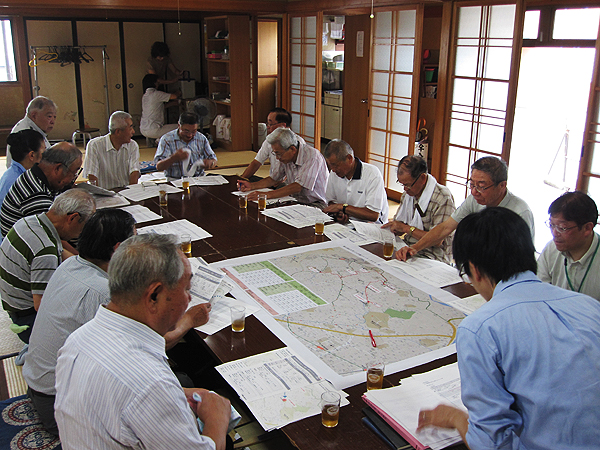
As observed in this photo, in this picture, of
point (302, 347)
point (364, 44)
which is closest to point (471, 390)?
point (302, 347)

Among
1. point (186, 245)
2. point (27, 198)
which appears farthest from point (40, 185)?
point (186, 245)

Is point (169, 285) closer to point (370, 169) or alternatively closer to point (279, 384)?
point (279, 384)

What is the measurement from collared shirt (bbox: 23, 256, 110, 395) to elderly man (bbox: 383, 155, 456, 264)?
1.94 metres

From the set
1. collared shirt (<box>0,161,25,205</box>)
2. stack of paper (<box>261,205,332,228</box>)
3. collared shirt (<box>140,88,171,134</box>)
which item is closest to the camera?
stack of paper (<box>261,205,332,228</box>)

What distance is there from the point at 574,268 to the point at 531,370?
138 cm

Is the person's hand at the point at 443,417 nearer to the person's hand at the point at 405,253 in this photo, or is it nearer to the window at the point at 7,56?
the person's hand at the point at 405,253

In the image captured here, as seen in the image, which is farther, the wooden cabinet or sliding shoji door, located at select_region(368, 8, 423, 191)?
the wooden cabinet

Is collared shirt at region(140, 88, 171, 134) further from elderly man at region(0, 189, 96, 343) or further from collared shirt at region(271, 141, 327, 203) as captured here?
elderly man at region(0, 189, 96, 343)

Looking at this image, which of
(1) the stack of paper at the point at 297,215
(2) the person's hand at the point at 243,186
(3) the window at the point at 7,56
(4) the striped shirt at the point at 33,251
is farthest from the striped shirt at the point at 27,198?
(3) the window at the point at 7,56

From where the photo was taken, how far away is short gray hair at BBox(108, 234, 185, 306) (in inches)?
55.7

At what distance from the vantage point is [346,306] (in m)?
2.33

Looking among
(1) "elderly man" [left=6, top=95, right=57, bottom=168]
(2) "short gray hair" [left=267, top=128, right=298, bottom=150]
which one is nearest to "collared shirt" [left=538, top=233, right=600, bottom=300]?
(2) "short gray hair" [left=267, top=128, right=298, bottom=150]

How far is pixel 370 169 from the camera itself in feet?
13.0

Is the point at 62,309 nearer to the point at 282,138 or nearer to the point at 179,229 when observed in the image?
the point at 179,229
